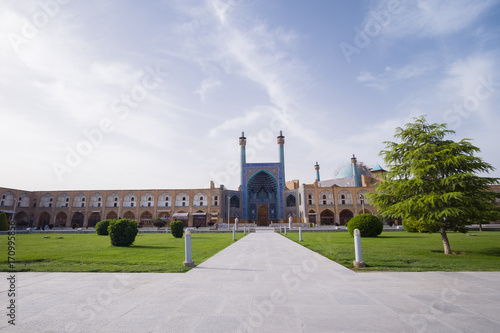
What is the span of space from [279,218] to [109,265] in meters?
43.0

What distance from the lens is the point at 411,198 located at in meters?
9.40

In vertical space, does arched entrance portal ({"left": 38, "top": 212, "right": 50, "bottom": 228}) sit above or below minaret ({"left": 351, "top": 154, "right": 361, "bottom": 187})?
below

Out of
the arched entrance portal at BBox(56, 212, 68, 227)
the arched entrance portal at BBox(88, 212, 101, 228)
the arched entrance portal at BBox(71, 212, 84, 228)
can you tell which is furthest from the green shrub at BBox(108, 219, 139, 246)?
the arched entrance portal at BBox(56, 212, 68, 227)

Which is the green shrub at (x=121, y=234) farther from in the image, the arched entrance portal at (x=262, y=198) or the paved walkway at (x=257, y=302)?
the arched entrance portal at (x=262, y=198)

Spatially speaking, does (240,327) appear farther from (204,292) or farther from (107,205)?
(107,205)

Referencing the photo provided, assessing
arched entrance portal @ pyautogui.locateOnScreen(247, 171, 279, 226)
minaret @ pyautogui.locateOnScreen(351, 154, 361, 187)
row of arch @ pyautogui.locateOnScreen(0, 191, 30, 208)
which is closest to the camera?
row of arch @ pyautogui.locateOnScreen(0, 191, 30, 208)

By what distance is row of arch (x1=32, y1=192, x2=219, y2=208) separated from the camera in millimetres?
46844

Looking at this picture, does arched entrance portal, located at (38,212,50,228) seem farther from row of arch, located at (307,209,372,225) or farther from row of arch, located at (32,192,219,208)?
row of arch, located at (307,209,372,225)

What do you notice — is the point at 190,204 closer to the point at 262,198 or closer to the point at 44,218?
the point at 262,198

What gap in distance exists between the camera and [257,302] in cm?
371

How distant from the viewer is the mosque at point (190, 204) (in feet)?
150

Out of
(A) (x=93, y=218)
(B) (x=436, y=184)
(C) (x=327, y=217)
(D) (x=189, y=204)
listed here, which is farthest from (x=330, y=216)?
(A) (x=93, y=218)

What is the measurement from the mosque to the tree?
1374 inches

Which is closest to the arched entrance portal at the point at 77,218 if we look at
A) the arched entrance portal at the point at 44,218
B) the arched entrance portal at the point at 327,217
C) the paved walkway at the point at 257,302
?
the arched entrance portal at the point at 44,218
